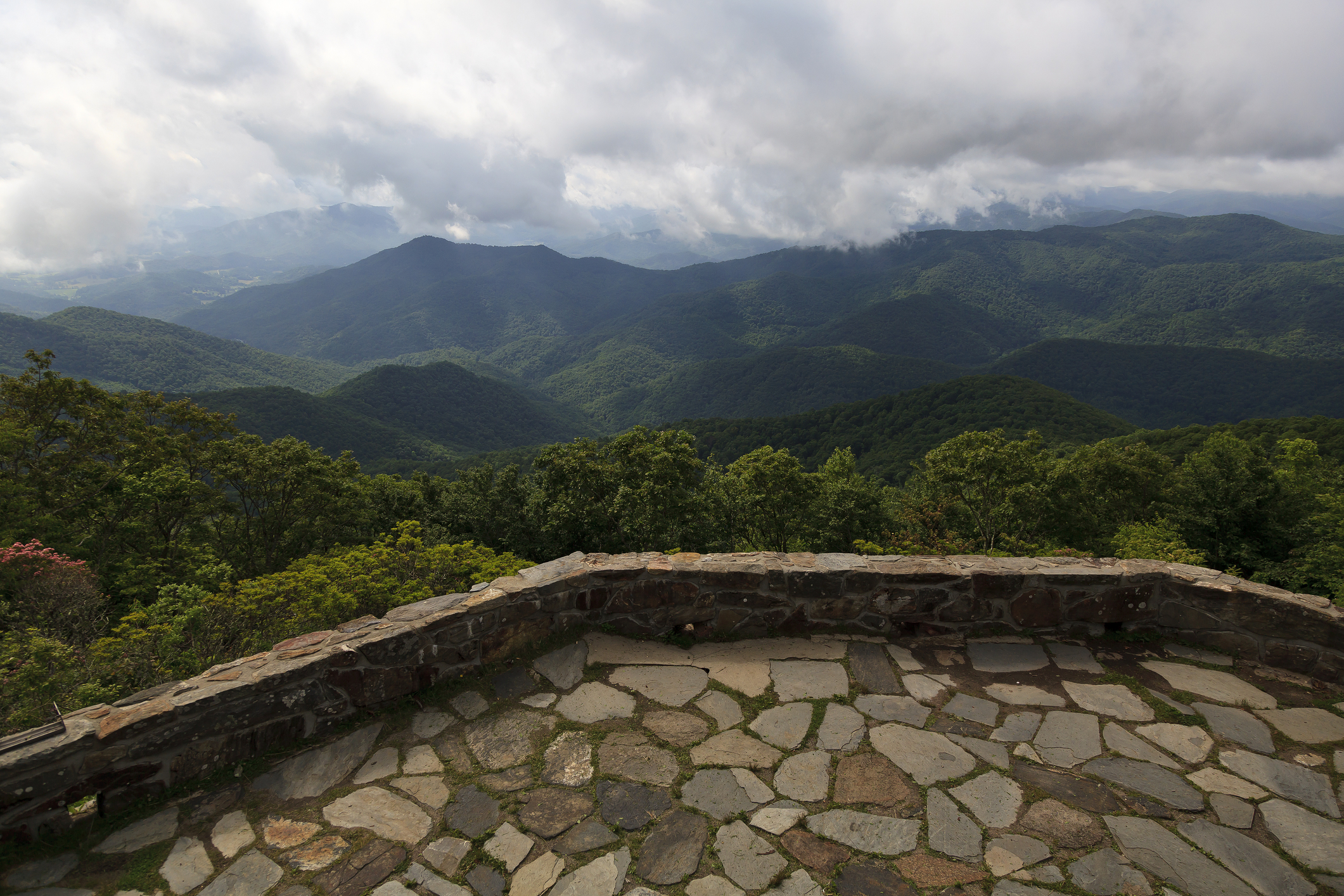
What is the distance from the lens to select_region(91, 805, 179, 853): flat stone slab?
2865mm

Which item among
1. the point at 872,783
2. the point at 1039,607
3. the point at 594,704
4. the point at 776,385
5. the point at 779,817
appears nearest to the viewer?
the point at 779,817

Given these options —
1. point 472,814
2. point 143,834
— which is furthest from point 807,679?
point 143,834

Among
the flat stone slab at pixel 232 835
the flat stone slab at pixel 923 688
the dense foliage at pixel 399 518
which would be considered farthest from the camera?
the dense foliage at pixel 399 518

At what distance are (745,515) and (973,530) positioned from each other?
26.8 ft

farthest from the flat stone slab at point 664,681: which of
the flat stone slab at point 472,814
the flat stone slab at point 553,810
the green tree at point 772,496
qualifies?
the green tree at point 772,496

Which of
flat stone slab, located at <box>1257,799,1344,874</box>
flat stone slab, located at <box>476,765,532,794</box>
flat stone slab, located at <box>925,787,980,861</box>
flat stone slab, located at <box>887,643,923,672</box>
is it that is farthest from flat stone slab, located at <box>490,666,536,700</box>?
flat stone slab, located at <box>1257,799,1344,874</box>

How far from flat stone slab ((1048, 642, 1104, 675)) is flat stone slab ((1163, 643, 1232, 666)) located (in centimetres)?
64

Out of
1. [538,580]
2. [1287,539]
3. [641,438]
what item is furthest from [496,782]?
[1287,539]

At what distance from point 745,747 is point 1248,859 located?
244 centimetres

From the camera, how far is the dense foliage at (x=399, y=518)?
6.21 meters

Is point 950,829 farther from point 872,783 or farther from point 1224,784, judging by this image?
point 1224,784

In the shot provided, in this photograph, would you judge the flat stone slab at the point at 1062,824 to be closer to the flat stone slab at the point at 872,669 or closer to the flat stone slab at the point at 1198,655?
the flat stone slab at the point at 872,669

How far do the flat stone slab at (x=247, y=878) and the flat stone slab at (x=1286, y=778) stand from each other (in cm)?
485

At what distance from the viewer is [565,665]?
14.6 ft
